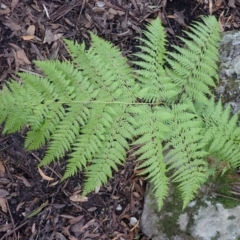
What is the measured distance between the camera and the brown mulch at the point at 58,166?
3807mm

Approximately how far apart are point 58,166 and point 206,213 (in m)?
1.64

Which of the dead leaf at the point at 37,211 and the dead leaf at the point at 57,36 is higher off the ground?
the dead leaf at the point at 57,36

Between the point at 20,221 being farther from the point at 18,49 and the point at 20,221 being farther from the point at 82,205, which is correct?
the point at 18,49

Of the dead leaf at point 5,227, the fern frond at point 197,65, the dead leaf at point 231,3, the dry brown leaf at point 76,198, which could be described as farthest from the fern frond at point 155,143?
the dead leaf at point 231,3

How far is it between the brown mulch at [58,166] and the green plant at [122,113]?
831mm

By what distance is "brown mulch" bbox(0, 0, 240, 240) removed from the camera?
3807 mm

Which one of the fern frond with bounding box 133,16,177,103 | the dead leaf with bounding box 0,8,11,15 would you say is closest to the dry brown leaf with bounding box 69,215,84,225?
the fern frond with bounding box 133,16,177,103

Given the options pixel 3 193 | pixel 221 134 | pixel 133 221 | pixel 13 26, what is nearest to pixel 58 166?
pixel 3 193

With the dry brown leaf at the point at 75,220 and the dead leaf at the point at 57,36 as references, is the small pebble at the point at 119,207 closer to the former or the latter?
the dry brown leaf at the point at 75,220

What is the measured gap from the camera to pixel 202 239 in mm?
3676

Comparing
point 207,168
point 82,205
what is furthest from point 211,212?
point 82,205

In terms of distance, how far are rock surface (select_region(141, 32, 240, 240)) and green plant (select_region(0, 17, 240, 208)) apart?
0.48 meters

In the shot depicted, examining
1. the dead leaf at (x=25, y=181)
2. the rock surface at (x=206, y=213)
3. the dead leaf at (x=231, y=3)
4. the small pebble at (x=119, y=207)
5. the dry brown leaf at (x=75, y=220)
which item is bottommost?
the dry brown leaf at (x=75, y=220)

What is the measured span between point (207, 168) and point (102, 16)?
6.87ft
